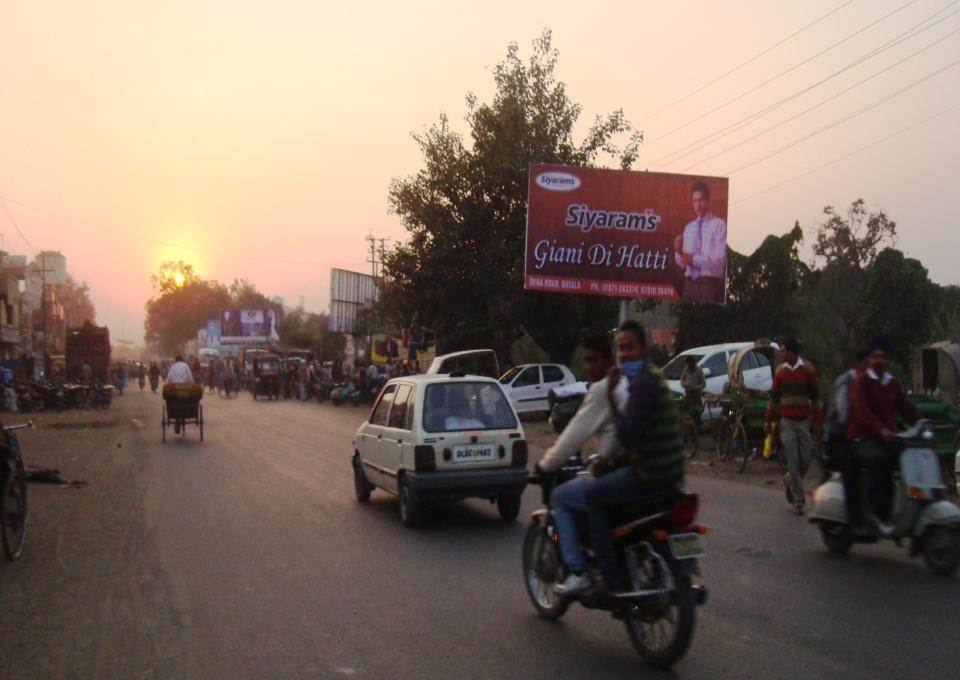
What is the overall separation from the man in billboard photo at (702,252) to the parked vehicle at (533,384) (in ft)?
15.2

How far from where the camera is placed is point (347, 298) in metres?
59.8

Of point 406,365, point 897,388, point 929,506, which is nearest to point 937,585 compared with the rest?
point 929,506

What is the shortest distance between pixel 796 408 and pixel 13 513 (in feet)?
25.7

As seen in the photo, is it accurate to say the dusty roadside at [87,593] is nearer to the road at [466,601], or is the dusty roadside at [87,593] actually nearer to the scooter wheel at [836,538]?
the road at [466,601]

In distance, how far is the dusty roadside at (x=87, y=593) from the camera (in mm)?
Answer: 5391

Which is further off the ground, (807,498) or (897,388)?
(897,388)

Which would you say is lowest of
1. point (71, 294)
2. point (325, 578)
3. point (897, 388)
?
point (325, 578)

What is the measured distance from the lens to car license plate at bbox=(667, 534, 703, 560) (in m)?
4.95

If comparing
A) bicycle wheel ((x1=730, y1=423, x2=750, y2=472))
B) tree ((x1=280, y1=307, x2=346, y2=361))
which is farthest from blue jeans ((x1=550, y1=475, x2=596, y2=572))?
tree ((x1=280, y1=307, x2=346, y2=361))

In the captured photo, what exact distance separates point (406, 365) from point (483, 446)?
102 ft

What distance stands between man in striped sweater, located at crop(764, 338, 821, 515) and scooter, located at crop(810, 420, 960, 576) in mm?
2357

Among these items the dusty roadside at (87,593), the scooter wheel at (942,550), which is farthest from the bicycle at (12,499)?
the scooter wheel at (942,550)

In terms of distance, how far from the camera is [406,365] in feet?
134

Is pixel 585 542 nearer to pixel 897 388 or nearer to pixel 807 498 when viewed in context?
pixel 897 388
